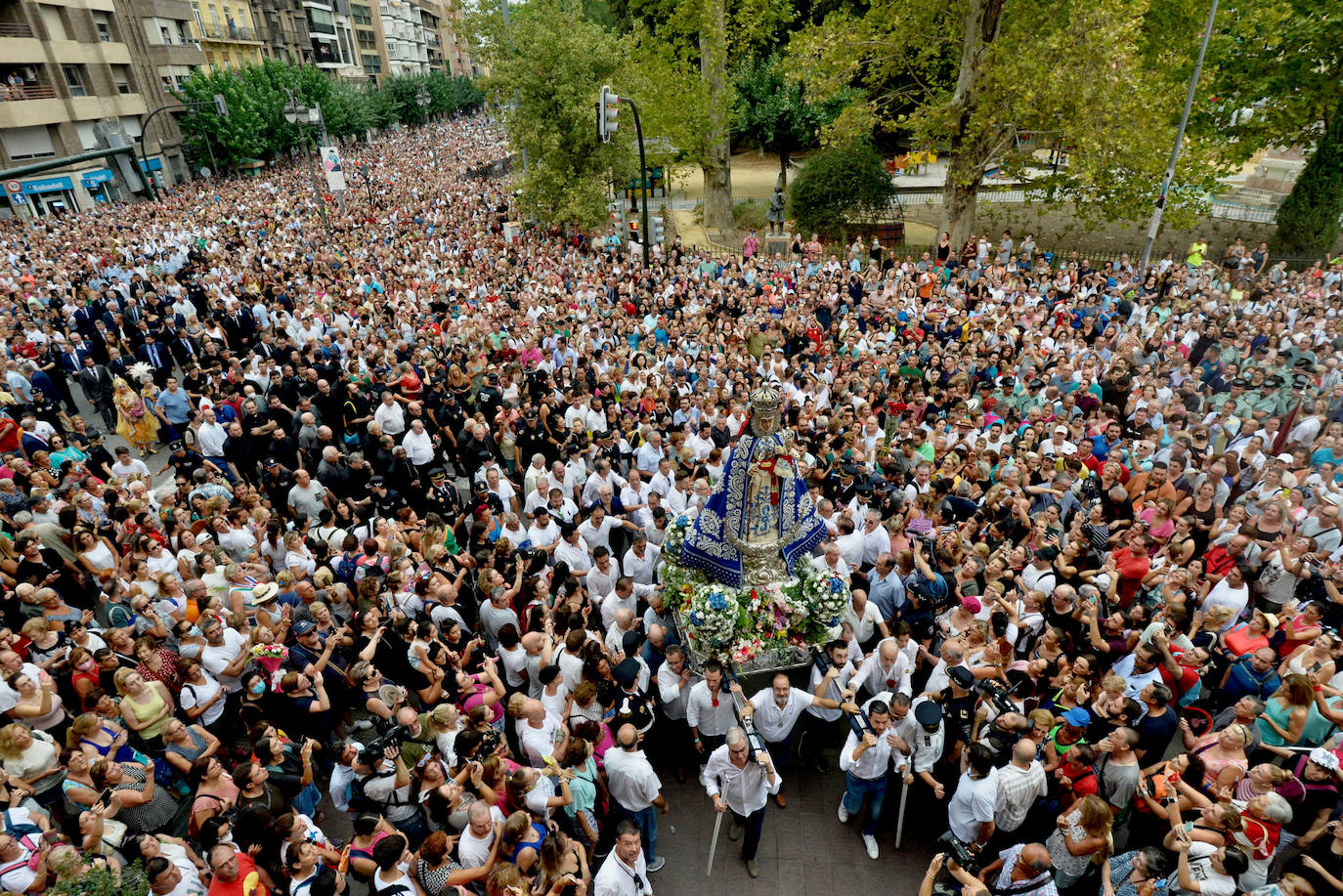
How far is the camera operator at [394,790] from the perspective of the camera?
4.89 meters

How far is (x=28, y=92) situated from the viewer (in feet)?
116

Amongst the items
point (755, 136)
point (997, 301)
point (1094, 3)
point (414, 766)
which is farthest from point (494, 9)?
point (414, 766)

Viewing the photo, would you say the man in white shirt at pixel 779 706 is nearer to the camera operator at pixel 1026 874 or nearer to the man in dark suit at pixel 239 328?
the camera operator at pixel 1026 874

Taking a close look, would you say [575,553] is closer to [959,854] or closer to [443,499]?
[443,499]

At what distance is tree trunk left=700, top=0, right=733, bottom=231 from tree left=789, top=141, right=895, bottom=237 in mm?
4179

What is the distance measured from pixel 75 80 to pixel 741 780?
5152 centimetres

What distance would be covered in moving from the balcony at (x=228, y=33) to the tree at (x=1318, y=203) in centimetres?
6214

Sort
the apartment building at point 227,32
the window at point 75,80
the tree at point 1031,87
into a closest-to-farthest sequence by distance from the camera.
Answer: the tree at point 1031,87 < the window at point 75,80 < the apartment building at point 227,32

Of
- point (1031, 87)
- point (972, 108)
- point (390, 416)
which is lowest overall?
point (390, 416)

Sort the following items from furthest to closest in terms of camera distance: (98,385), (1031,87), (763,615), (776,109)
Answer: (776,109), (1031,87), (98,385), (763,615)

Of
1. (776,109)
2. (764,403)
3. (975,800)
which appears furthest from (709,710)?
(776,109)

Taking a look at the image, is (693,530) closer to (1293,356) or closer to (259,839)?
(259,839)

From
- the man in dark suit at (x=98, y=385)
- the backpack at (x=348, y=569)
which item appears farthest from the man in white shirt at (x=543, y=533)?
the man in dark suit at (x=98, y=385)

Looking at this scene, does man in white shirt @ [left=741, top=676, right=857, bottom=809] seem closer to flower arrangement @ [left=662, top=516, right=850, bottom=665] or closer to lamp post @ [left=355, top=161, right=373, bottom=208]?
flower arrangement @ [left=662, top=516, right=850, bottom=665]
